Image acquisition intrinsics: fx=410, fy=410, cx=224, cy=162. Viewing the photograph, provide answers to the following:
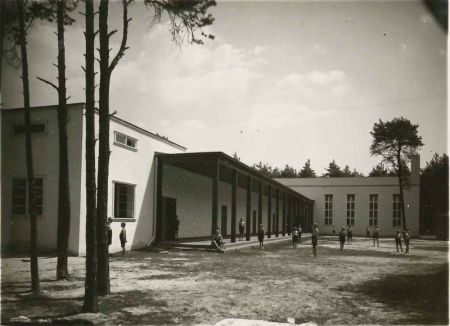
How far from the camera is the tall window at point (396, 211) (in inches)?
1833

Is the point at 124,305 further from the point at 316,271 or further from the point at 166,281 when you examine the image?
the point at 316,271

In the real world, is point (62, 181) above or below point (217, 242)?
above

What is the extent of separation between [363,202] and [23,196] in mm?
40423

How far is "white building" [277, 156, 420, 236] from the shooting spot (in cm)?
4594

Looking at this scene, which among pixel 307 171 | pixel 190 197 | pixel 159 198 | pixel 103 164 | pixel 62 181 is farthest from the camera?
pixel 307 171

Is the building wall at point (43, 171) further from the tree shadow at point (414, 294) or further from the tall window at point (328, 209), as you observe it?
the tall window at point (328, 209)

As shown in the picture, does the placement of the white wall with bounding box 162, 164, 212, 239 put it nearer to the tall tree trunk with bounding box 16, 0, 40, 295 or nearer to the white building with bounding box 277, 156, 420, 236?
the tall tree trunk with bounding box 16, 0, 40, 295

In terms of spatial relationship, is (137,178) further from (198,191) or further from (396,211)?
(396,211)

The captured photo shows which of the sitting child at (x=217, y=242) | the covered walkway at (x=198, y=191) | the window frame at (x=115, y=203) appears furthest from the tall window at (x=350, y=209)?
the window frame at (x=115, y=203)

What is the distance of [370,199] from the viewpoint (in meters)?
47.9

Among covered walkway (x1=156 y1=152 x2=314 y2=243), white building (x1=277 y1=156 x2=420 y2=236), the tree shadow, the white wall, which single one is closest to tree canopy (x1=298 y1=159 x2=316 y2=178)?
white building (x1=277 y1=156 x2=420 y2=236)

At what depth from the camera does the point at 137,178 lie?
1842cm

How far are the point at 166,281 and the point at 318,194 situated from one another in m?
42.6

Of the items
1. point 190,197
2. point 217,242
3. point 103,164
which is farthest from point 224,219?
point 103,164
